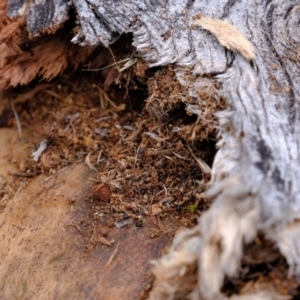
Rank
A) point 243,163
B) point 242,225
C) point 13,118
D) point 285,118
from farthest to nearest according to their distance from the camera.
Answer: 1. point 13,118
2. point 285,118
3. point 243,163
4. point 242,225

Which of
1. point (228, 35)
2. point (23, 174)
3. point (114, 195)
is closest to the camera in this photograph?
point (114, 195)

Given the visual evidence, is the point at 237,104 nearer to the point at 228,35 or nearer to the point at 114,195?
the point at 228,35

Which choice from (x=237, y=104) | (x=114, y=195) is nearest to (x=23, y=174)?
(x=114, y=195)

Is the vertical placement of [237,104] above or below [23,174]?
above

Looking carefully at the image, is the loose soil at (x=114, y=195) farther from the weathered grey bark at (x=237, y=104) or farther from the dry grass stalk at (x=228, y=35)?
the dry grass stalk at (x=228, y=35)

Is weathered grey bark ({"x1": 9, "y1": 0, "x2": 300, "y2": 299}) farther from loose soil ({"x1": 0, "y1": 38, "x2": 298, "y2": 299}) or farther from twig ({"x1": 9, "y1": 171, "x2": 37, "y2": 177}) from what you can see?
twig ({"x1": 9, "y1": 171, "x2": 37, "y2": 177})

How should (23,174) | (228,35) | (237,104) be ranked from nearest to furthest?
(237,104) → (228,35) → (23,174)

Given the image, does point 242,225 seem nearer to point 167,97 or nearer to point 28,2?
point 167,97

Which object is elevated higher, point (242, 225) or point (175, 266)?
point (242, 225)

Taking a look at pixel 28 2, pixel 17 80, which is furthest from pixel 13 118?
pixel 28 2
